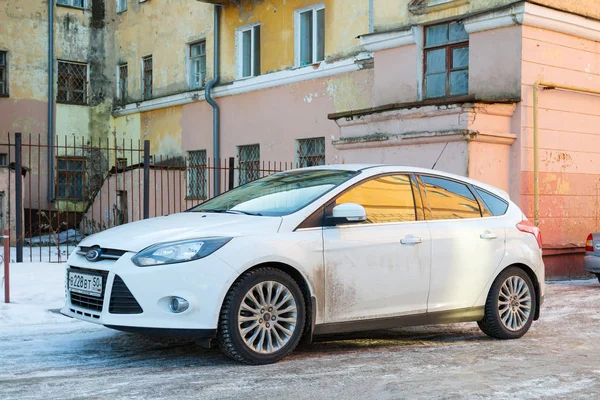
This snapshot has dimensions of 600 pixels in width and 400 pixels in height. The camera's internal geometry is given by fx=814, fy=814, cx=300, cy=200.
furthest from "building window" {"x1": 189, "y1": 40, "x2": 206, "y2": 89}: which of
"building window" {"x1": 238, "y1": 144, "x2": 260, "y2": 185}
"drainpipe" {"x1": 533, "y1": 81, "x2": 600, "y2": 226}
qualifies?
"drainpipe" {"x1": 533, "y1": 81, "x2": 600, "y2": 226}

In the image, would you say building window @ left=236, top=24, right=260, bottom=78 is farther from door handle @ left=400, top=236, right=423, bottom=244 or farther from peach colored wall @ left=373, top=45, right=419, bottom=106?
door handle @ left=400, top=236, right=423, bottom=244

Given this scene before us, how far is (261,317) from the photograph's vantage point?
6.14m

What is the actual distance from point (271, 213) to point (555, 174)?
30.9ft

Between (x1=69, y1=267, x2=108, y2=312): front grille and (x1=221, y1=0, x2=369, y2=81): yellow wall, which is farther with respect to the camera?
(x1=221, y1=0, x2=369, y2=81): yellow wall

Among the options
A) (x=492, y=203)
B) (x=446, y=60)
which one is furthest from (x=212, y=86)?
(x=492, y=203)

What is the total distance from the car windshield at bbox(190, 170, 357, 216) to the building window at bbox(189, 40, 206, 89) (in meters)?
16.6

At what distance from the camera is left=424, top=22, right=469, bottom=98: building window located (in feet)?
49.7

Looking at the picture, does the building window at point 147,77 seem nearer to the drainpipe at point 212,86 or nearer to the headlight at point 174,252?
the drainpipe at point 212,86

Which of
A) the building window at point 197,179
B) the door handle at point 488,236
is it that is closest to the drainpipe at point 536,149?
the door handle at point 488,236

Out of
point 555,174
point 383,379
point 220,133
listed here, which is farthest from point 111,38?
point 383,379

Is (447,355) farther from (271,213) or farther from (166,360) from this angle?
(166,360)

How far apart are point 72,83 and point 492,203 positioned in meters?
21.6

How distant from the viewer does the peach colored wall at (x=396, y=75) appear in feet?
52.4

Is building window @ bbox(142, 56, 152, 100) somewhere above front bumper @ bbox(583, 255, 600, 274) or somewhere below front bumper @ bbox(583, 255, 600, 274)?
above
